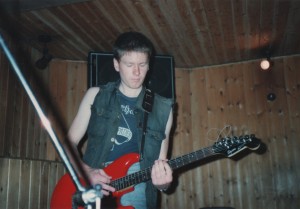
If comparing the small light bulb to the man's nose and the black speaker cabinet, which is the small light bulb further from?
the man's nose

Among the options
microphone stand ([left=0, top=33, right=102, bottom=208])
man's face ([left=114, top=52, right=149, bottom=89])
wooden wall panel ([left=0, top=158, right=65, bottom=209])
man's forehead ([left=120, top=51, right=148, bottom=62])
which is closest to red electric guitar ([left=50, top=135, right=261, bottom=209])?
man's face ([left=114, top=52, right=149, bottom=89])

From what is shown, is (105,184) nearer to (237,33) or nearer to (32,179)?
(32,179)

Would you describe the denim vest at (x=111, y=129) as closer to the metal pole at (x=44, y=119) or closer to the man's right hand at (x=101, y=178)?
the man's right hand at (x=101, y=178)

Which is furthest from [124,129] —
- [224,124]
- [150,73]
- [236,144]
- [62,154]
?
[224,124]

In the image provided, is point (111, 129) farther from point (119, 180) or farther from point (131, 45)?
point (131, 45)

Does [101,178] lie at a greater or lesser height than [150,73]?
lesser

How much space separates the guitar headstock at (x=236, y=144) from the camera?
2254 millimetres

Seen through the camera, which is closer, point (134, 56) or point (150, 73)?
point (134, 56)

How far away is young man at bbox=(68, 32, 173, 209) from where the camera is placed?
2.20 m

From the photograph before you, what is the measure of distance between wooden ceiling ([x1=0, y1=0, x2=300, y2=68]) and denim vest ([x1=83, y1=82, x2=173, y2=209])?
1.59 m

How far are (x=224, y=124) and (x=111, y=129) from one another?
3469 mm

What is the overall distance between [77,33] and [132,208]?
2943 millimetres

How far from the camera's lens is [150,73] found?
167 inches

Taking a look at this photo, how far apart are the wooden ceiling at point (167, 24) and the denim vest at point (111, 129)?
5.22 feet
